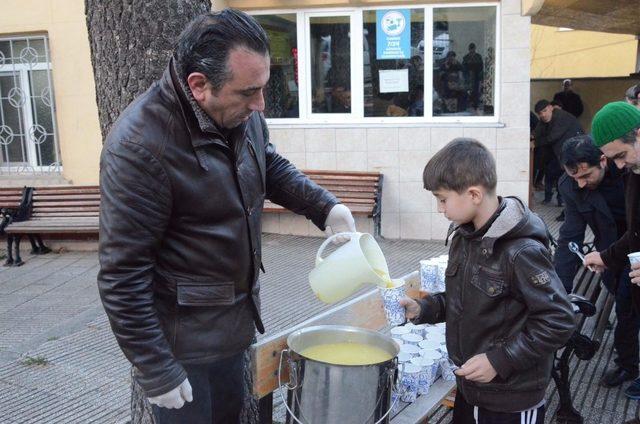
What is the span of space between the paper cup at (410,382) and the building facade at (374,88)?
4868 mm

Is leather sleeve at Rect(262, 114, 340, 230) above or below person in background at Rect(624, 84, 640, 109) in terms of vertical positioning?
below

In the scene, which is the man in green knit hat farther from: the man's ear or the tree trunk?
the man's ear

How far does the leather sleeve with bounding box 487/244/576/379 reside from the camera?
1979 mm

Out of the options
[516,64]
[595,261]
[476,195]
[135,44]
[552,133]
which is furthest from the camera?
[552,133]

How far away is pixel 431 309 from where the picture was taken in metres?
2.45

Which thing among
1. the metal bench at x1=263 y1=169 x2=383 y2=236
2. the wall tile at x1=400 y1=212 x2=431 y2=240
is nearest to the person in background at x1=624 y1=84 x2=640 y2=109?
the wall tile at x1=400 y1=212 x2=431 y2=240

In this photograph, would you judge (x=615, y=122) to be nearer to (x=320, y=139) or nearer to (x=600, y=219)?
(x=600, y=219)

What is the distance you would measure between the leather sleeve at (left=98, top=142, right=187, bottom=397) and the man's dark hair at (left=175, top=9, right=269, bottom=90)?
293 millimetres

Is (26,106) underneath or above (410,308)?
above

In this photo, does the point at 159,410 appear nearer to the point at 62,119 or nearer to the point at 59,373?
the point at 59,373

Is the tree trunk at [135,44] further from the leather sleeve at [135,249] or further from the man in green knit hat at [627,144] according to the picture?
the man in green knit hat at [627,144]

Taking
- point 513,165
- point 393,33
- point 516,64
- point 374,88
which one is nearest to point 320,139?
point 374,88

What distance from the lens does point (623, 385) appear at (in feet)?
12.4

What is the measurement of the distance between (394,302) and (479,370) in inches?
16.5
